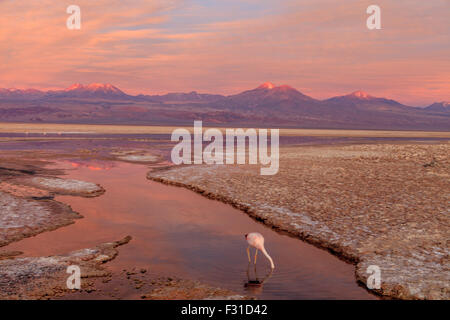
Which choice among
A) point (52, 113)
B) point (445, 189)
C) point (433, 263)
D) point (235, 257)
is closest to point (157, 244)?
point (235, 257)

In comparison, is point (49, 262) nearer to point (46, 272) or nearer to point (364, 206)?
point (46, 272)

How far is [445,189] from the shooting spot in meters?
15.3

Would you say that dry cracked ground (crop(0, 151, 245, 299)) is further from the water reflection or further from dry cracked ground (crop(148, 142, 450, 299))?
dry cracked ground (crop(148, 142, 450, 299))

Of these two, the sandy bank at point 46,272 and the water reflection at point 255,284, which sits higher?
the sandy bank at point 46,272

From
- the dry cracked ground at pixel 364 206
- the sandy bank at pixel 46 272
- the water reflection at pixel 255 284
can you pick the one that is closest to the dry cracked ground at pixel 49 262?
the sandy bank at pixel 46 272

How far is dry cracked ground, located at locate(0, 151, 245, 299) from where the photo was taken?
23.7 feet

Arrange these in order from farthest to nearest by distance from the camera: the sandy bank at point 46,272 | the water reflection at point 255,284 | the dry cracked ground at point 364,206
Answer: the dry cracked ground at point 364,206, the water reflection at point 255,284, the sandy bank at point 46,272

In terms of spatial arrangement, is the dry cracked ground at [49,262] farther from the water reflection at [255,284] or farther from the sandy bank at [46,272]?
the water reflection at [255,284]

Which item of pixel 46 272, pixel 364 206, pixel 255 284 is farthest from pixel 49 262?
pixel 364 206

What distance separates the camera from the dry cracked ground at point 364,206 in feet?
27.6

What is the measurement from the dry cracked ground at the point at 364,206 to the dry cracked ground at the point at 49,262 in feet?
12.1

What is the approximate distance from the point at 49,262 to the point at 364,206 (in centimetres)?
962
